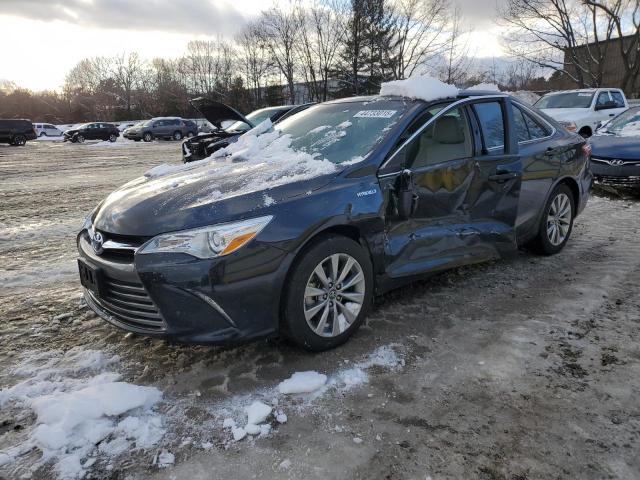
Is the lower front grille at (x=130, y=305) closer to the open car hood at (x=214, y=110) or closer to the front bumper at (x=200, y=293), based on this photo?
the front bumper at (x=200, y=293)

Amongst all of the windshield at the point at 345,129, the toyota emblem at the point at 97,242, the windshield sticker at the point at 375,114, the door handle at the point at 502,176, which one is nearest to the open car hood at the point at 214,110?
the windshield at the point at 345,129

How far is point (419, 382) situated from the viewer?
9.23ft

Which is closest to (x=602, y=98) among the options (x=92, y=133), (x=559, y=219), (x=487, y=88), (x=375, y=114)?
(x=559, y=219)

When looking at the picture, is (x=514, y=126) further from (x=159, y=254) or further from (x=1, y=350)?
(x=1, y=350)

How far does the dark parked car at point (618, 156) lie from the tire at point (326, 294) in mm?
6556

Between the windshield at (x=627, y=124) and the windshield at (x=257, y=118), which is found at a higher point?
the windshield at (x=257, y=118)

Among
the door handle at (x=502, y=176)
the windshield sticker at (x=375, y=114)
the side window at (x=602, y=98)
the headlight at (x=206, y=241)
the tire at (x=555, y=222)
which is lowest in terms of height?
the tire at (x=555, y=222)

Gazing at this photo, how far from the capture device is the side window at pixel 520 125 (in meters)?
4.43

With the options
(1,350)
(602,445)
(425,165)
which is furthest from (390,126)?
(1,350)

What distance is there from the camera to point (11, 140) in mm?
29000

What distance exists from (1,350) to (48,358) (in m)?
0.39

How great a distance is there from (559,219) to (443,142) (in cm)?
212

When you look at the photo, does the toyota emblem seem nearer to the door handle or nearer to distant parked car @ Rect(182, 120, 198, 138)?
the door handle

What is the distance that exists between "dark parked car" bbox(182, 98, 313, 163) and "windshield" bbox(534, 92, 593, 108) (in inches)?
303
